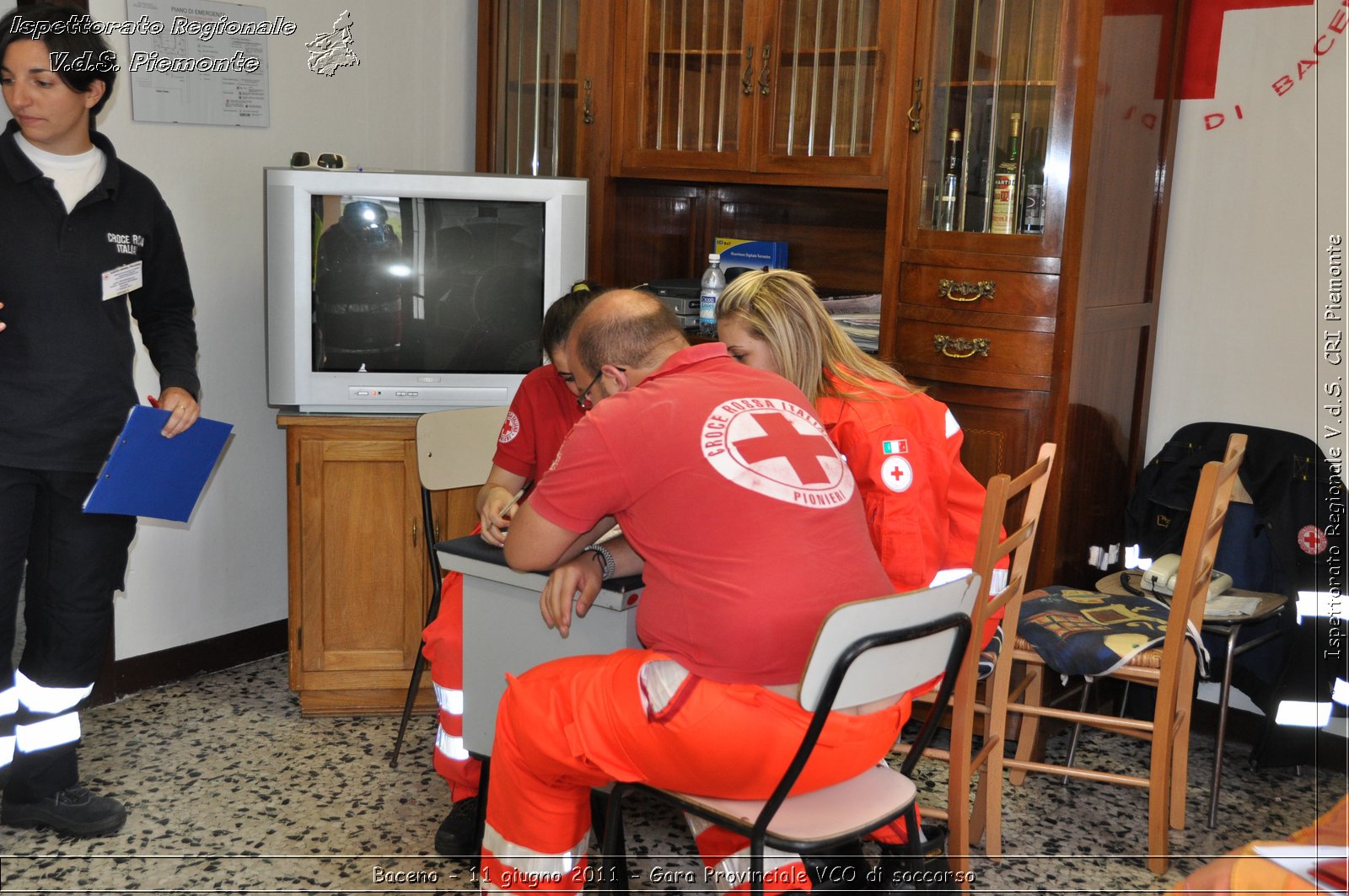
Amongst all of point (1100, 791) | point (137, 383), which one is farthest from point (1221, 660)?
point (137, 383)

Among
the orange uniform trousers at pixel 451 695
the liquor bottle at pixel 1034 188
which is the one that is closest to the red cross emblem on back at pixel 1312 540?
the liquor bottle at pixel 1034 188

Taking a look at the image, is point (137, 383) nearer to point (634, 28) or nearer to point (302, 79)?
point (302, 79)

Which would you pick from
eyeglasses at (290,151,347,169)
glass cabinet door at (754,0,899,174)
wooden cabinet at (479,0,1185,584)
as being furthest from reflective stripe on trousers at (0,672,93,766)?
glass cabinet door at (754,0,899,174)

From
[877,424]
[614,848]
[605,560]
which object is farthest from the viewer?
[877,424]

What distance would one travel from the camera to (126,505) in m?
2.49

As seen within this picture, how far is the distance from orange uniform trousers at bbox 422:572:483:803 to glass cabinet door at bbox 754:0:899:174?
1642mm

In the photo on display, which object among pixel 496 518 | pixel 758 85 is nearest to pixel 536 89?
pixel 758 85

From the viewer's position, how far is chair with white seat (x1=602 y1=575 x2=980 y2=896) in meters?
1.60

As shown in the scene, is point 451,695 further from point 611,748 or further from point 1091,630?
point 1091,630

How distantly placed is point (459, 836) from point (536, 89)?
244 cm

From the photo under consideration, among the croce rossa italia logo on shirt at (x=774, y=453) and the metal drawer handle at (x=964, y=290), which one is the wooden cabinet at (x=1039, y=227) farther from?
the croce rossa italia logo on shirt at (x=774, y=453)

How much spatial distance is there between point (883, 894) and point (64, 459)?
6.03 feet

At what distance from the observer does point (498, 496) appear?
2.54 meters

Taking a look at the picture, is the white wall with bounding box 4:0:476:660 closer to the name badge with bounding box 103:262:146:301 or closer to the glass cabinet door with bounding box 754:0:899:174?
the name badge with bounding box 103:262:146:301
